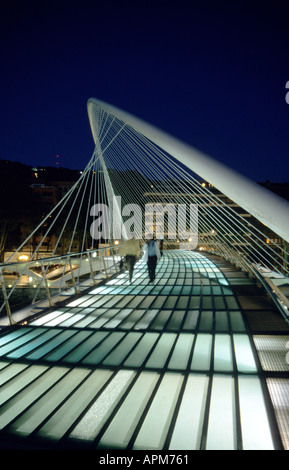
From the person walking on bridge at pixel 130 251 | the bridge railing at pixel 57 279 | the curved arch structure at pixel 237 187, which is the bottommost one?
the bridge railing at pixel 57 279

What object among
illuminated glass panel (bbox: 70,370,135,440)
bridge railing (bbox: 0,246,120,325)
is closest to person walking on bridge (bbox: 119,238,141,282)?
bridge railing (bbox: 0,246,120,325)

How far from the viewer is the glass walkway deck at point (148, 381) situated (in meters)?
1.80

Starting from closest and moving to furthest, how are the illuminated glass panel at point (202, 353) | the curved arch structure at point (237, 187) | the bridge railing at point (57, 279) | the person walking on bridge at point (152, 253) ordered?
the curved arch structure at point (237, 187) < the illuminated glass panel at point (202, 353) < the bridge railing at point (57, 279) < the person walking on bridge at point (152, 253)

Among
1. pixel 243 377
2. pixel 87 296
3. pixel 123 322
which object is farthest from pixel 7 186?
pixel 243 377

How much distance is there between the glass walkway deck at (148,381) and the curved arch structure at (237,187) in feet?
4.21

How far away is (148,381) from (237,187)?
2012mm

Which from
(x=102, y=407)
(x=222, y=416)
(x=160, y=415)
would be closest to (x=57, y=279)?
(x=102, y=407)

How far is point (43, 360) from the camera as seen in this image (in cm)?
283

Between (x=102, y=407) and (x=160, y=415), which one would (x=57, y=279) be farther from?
(x=160, y=415)

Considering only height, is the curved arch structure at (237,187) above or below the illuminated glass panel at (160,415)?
above

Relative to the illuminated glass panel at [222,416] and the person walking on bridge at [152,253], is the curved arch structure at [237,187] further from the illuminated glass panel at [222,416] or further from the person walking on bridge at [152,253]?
the person walking on bridge at [152,253]

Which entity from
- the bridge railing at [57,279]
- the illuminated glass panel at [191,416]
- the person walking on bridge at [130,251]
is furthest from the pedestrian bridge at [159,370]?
the person walking on bridge at [130,251]

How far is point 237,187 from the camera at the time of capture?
109 inches
